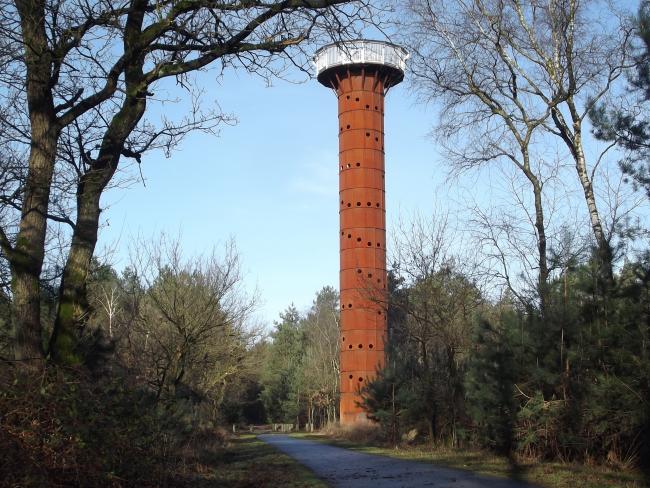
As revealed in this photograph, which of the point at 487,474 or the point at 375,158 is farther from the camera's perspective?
the point at 375,158

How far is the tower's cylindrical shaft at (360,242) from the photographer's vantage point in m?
43.3

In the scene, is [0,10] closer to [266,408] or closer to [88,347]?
[88,347]

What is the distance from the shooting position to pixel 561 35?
18.4m

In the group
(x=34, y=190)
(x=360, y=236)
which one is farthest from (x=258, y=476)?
(x=360, y=236)

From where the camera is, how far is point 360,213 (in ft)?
145

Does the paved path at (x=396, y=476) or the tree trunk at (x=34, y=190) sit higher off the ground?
the tree trunk at (x=34, y=190)

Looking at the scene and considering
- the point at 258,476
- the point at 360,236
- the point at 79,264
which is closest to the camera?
the point at 79,264

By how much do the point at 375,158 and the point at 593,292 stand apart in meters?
32.0

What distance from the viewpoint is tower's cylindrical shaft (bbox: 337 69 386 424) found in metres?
43.3

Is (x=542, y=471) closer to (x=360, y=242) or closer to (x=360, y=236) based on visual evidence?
(x=360, y=242)

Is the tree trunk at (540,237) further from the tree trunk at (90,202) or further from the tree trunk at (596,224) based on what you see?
the tree trunk at (90,202)

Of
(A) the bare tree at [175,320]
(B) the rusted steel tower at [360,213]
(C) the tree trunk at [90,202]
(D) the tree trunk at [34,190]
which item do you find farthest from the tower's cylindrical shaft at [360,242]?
(D) the tree trunk at [34,190]

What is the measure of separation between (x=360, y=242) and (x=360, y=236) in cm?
43

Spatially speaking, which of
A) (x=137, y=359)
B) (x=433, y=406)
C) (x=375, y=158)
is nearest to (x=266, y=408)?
(x=375, y=158)
